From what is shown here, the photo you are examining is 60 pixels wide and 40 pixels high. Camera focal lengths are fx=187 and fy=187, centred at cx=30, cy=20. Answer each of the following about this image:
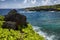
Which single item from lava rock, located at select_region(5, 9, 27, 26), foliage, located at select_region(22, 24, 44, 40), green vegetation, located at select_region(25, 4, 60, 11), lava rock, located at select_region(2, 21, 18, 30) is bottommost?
foliage, located at select_region(22, 24, 44, 40)

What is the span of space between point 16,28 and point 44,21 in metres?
0.48

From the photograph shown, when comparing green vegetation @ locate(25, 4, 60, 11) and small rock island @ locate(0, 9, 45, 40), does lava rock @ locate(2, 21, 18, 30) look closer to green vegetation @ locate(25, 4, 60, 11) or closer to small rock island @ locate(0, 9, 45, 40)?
small rock island @ locate(0, 9, 45, 40)

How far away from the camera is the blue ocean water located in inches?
121

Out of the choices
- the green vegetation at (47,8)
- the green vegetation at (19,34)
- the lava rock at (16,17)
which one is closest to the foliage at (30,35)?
the green vegetation at (19,34)

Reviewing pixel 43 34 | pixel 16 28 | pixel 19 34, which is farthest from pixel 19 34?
pixel 43 34

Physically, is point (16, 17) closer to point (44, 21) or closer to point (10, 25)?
point (10, 25)

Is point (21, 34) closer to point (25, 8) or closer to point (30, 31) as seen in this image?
point (30, 31)

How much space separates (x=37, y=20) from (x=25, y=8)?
287 millimetres

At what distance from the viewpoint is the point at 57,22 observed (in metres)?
3.08

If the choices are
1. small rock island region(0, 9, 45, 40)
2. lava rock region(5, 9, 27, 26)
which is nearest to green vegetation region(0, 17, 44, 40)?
small rock island region(0, 9, 45, 40)

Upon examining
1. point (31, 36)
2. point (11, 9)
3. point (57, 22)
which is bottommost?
point (31, 36)

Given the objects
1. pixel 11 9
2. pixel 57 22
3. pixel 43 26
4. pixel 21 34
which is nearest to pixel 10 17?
pixel 11 9

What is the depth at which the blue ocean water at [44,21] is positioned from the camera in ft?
10.1

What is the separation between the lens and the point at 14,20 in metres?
3.10
